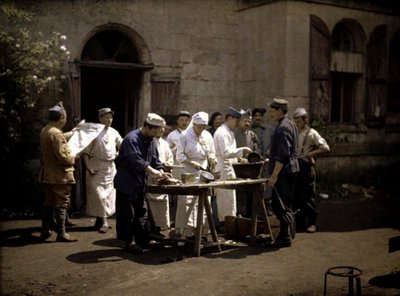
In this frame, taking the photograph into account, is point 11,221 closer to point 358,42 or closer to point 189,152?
point 189,152

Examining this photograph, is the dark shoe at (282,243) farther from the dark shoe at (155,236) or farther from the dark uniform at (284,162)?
the dark shoe at (155,236)

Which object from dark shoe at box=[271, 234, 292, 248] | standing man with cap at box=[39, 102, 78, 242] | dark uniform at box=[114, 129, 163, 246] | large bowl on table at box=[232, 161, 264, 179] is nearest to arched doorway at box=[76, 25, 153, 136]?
standing man with cap at box=[39, 102, 78, 242]

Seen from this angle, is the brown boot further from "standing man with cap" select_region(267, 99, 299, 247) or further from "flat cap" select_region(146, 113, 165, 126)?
"standing man with cap" select_region(267, 99, 299, 247)

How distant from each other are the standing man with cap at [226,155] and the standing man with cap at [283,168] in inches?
41.5

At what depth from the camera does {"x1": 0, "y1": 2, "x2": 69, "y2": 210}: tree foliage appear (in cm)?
897

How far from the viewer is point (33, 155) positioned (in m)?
9.66

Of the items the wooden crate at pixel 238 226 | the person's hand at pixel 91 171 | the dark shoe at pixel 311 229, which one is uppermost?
the person's hand at pixel 91 171

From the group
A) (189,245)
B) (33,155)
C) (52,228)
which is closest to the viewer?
(189,245)

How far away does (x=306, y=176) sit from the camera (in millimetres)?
8117

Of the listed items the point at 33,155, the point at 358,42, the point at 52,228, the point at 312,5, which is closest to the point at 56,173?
the point at 52,228

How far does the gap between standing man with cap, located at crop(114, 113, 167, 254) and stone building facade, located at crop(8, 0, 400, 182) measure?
12.0 ft

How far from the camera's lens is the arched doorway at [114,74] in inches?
424

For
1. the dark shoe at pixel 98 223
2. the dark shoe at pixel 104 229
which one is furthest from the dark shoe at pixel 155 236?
the dark shoe at pixel 98 223

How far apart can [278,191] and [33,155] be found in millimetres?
5040
